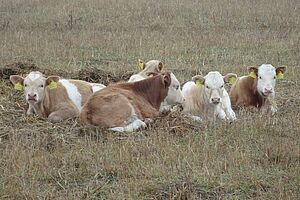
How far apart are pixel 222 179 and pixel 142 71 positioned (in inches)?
222

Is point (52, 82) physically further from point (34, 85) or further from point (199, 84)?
point (199, 84)

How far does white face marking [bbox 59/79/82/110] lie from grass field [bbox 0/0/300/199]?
2.77 feet

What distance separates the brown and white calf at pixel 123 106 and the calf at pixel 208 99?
0.74m

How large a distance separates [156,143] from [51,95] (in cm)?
320

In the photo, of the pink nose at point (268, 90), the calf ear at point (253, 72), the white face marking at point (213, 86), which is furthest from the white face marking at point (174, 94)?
the calf ear at point (253, 72)

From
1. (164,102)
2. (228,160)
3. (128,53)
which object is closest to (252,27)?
(128,53)

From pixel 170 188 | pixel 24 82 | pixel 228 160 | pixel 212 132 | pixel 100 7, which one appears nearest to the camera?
pixel 170 188

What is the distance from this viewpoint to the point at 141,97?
367 inches

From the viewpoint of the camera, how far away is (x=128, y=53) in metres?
15.8

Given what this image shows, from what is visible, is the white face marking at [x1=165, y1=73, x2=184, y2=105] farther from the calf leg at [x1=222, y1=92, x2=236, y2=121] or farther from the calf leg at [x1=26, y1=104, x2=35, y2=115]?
the calf leg at [x1=26, y1=104, x2=35, y2=115]

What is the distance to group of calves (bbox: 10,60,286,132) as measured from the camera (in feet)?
27.9

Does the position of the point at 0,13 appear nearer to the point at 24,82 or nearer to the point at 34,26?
the point at 34,26

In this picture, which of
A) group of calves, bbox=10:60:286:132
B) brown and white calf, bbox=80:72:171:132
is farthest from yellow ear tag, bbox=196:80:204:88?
brown and white calf, bbox=80:72:171:132

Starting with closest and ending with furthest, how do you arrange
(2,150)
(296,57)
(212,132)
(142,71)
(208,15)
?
(2,150)
(212,132)
(142,71)
(296,57)
(208,15)
